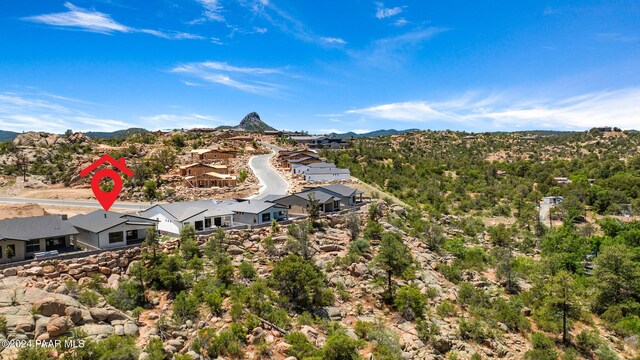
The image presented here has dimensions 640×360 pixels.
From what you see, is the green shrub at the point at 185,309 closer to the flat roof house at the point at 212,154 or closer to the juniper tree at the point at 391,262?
the juniper tree at the point at 391,262

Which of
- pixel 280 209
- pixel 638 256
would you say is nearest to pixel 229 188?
pixel 280 209

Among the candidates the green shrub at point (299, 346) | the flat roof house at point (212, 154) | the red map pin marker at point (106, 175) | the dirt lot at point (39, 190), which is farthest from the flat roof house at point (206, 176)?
the green shrub at point (299, 346)

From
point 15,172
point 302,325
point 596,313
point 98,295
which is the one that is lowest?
point 596,313

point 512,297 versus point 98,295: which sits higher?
point 98,295

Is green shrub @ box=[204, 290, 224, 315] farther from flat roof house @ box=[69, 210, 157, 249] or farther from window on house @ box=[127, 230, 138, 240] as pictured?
window on house @ box=[127, 230, 138, 240]

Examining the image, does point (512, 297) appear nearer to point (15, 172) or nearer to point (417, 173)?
point (417, 173)

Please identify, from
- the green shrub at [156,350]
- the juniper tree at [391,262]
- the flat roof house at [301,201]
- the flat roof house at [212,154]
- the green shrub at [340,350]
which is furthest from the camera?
the flat roof house at [212,154]

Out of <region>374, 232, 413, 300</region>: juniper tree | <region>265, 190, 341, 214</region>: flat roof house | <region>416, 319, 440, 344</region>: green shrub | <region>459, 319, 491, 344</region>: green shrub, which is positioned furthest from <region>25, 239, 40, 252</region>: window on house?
<region>459, 319, 491, 344</region>: green shrub

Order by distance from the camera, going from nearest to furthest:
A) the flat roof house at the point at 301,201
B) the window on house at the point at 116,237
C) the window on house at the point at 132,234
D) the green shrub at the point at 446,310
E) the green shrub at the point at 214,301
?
the green shrub at the point at 214,301 < the green shrub at the point at 446,310 < the window on house at the point at 116,237 < the window on house at the point at 132,234 < the flat roof house at the point at 301,201

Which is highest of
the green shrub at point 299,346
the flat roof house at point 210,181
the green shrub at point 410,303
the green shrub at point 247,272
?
the flat roof house at point 210,181
